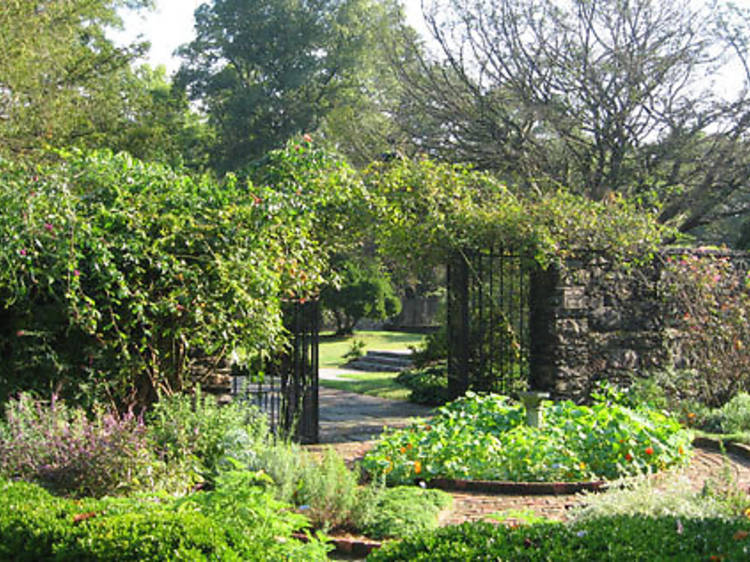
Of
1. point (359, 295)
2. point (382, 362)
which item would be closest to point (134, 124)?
point (382, 362)

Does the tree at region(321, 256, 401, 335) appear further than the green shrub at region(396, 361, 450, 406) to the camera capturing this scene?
Yes

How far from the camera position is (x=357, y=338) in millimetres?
24062

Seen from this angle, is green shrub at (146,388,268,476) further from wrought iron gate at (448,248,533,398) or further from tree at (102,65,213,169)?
tree at (102,65,213,169)

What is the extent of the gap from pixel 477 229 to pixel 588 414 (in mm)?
2821

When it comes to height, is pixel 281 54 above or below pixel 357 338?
above

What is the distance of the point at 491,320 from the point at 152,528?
21.0ft

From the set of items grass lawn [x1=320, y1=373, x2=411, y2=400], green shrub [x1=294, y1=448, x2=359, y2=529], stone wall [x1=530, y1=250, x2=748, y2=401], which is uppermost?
stone wall [x1=530, y1=250, x2=748, y2=401]

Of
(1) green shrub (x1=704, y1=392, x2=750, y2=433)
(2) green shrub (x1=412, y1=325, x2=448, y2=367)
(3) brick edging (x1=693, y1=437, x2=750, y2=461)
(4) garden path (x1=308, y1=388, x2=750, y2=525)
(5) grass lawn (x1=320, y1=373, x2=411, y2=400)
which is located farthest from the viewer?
(2) green shrub (x1=412, y1=325, x2=448, y2=367)

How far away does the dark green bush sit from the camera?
2.84 metres

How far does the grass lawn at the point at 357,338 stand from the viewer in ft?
64.2

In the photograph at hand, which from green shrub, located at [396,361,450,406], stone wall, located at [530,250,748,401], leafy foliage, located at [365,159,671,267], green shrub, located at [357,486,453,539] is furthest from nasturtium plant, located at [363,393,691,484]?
green shrub, located at [396,361,450,406]

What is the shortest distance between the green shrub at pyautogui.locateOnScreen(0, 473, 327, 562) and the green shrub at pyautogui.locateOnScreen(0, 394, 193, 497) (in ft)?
2.09

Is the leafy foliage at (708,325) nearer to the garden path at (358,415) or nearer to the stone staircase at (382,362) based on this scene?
the garden path at (358,415)

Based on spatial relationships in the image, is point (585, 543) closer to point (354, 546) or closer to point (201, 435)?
point (354, 546)
